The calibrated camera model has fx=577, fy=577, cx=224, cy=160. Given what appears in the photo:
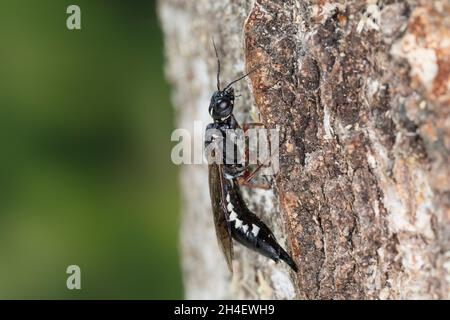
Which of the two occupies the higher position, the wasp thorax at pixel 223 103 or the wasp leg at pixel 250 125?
the wasp thorax at pixel 223 103

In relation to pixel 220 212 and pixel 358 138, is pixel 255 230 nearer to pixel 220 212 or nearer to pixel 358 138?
pixel 220 212

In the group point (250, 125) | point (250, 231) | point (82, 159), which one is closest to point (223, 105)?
point (250, 125)

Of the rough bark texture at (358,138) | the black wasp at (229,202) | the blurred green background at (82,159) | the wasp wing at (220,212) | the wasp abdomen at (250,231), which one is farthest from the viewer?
the blurred green background at (82,159)

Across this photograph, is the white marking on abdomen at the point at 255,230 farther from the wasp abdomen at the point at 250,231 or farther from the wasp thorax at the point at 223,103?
the wasp thorax at the point at 223,103

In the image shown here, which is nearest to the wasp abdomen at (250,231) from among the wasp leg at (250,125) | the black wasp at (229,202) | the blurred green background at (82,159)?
the black wasp at (229,202)

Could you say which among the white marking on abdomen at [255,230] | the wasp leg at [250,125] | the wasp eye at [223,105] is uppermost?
the wasp eye at [223,105]

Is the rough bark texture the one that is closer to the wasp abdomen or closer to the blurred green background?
the wasp abdomen
